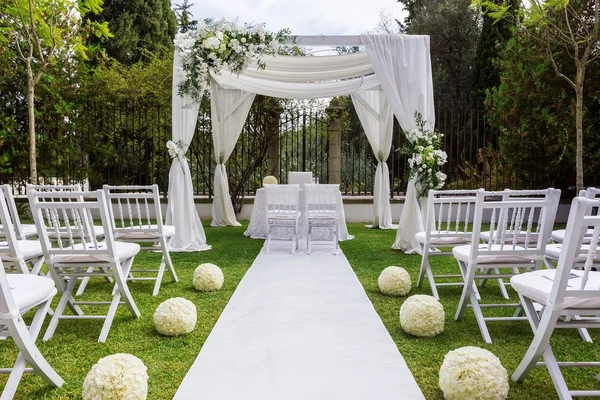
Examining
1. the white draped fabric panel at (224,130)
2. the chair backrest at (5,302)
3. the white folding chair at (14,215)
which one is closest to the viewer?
the chair backrest at (5,302)

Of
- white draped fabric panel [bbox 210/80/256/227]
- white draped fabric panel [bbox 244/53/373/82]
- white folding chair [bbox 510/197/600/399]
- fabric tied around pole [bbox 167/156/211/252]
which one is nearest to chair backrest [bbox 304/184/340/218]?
fabric tied around pole [bbox 167/156/211/252]

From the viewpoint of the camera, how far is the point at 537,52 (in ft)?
29.9

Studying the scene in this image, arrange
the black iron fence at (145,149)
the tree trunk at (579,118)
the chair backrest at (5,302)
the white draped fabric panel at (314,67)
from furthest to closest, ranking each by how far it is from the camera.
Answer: the black iron fence at (145,149) → the white draped fabric panel at (314,67) → the tree trunk at (579,118) → the chair backrest at (5,302)

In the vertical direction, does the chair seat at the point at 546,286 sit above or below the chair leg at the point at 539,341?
above

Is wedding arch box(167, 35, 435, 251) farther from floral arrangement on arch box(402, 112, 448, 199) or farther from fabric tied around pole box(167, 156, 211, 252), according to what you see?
floral arrangement on arch box(402, 112, 448, 199)

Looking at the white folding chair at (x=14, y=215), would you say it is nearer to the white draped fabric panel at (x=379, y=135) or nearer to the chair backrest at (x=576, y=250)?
the chair backrest at (x=576, y=250)

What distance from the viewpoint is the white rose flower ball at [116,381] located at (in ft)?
7.25

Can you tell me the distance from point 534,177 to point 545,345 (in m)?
8.64

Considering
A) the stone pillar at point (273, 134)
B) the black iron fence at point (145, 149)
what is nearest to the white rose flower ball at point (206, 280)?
the black iron fence at point (145, 149)

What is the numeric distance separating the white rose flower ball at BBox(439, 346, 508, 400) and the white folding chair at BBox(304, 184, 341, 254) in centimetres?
440

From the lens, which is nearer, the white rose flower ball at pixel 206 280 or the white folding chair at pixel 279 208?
the white rose flower ball at pixel 206 280

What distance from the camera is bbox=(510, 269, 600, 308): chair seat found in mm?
2234

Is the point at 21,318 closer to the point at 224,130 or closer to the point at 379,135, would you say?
the point at 224,130

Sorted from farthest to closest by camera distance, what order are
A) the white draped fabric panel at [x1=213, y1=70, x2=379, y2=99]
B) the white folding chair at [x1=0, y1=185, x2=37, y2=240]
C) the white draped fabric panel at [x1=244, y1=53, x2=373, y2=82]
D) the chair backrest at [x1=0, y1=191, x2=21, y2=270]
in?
the white draped fabric panel at [x1=213, y1=70, x2=379, y2=99] → the white draped fabric panel at [x1=244, y1=53, x2=373, y2=82] → the white folding chair at [x1=0, y1=185, x2=37, y2=240] → the chair backrest at [x1=0, y1=191, x2=21, y2=270]
